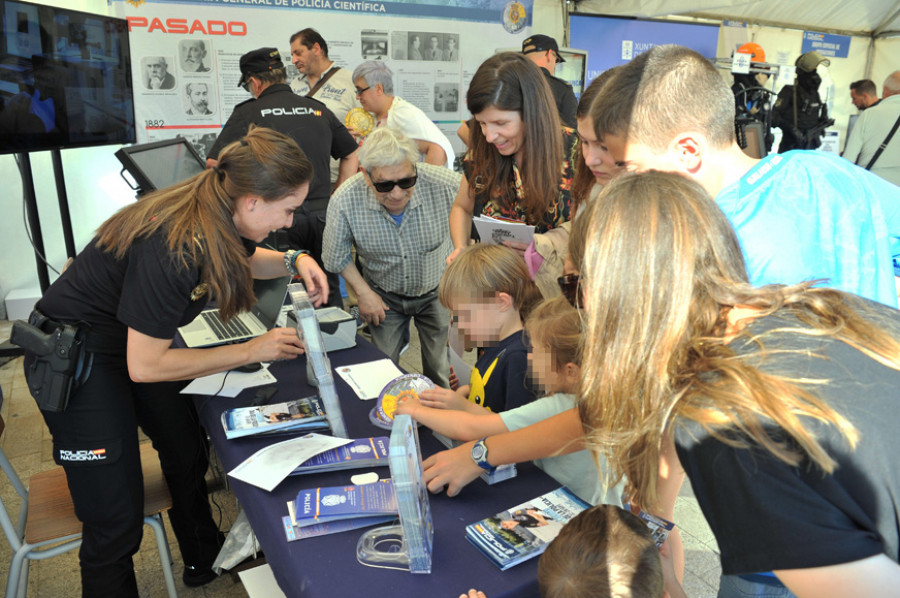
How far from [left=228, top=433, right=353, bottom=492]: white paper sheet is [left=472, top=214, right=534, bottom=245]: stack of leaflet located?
91cm

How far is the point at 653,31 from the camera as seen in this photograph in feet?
22.7

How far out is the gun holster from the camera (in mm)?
1514

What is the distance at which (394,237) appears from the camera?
8.34 feet

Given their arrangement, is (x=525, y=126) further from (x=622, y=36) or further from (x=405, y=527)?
(x=622, y=36)

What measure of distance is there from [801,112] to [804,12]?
49.6 inches

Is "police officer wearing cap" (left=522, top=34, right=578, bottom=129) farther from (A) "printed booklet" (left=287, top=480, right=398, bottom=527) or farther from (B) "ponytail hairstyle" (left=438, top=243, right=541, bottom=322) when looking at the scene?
(A) "printed booklet" (left=287, top=480, right=398, bottom=527)

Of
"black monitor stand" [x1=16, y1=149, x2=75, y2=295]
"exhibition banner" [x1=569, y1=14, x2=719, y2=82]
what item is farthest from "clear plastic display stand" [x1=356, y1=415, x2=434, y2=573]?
"exhibition banner" [x1=569, y1=14, x2=719, y2=82]

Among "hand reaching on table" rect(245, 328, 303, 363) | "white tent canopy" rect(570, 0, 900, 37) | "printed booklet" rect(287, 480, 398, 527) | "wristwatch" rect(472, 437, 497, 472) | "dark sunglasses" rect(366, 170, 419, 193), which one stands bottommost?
"printed booklet" rect(287, 480, 398, 527)

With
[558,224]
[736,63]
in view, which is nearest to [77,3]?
[558,224]

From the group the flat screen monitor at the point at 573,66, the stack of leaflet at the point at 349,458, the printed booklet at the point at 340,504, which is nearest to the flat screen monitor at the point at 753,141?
the flat screen monitor at the point at 573,66

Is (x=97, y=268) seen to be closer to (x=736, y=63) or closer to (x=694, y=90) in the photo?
(x=694, y=90)

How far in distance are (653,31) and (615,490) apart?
21.9 feet

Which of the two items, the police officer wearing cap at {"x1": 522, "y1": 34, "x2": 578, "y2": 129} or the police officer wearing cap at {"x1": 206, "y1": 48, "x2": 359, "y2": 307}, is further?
the police officer wearing cap at {"x1": 522, "y1": 34, "x2": 578, "y2": 129}

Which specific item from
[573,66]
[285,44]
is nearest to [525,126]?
[285,44]
